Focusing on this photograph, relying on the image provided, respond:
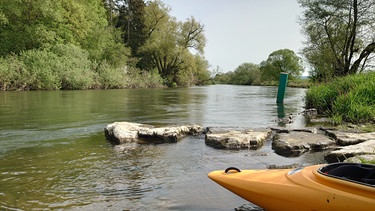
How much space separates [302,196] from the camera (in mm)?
2602

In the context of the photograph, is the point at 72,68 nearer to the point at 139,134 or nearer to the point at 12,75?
the point at 12,75

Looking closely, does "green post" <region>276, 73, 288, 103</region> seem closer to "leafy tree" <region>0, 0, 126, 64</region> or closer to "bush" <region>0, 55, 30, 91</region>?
"bush" <region>0, 55, 30, 91</region>

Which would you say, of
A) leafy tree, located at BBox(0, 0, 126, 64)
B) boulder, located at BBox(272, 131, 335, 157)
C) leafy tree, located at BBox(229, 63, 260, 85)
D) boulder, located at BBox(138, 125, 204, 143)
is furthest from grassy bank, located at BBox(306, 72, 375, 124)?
leafy tree, located at BBox(229, 63, 260, 85)

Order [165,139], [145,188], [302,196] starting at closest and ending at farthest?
[302,196] → [145,188] → [165,139]

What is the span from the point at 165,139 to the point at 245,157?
6.24 feet

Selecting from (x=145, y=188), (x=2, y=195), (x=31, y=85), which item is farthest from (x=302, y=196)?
(x=31, y=85)

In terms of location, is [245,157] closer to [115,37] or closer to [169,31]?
[115,37]

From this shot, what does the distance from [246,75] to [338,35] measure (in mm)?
56533

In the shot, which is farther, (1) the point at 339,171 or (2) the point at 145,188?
(2) the point at 145,188

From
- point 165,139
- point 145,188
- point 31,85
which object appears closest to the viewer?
point 145,188

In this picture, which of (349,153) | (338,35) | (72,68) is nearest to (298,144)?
(349,153)

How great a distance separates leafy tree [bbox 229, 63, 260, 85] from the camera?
70.1 m

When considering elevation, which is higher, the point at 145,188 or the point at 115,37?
the point at 115,37

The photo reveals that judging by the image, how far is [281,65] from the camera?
61500 millimetres
